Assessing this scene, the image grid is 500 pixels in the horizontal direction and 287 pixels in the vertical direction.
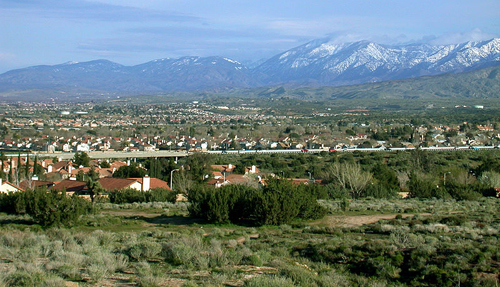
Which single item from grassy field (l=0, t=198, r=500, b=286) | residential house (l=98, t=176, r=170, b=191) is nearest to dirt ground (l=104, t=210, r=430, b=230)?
grassy field (l=0, t=198, r=500, b=286)

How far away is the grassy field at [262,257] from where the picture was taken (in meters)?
9.52

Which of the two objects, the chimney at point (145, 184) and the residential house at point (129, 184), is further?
the chimney at point (145, 184)

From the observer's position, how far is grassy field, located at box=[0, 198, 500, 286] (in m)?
9.52

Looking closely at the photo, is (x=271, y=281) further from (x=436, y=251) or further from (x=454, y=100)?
(x=454, y=100)

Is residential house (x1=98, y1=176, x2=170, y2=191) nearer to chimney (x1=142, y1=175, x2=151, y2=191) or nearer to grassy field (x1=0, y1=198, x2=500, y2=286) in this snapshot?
chimney (x1=142, y1=175, x2=151, y2=191)

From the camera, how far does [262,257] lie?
459 inches

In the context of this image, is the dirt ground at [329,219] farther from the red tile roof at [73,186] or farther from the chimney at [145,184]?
the red tile roof at [73,186]

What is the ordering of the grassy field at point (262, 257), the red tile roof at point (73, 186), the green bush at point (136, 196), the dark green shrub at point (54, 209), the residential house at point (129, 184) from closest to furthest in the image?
1. the grassy field at point (262, 257)
2. the dark green shrub at point (54, 209)
3. the green bush at point (136, 196)
4. the red tile roof at point (73, 186)
5. the residential house at point (129, 184)

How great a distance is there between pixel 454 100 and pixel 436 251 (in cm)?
18696

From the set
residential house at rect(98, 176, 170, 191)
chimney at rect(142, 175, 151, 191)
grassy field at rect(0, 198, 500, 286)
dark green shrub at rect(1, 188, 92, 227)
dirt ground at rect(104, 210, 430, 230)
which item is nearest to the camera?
grassy field at rect(0, 198, 500, 286)

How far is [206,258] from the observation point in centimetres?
1109

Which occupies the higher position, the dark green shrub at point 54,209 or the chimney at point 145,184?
the dark green shrub at point 54,209

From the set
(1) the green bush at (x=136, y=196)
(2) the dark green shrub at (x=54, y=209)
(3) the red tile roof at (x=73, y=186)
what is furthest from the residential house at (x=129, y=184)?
(2) the dark green shrub at (x=54, y=209)

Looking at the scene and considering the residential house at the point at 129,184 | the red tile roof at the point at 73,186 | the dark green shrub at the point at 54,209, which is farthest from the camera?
the residential house at the point at 129,184
